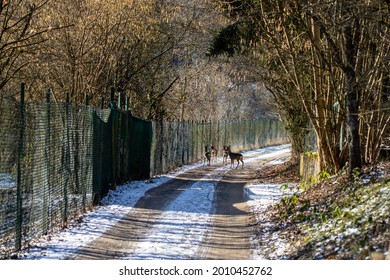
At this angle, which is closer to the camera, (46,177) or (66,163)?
(46,177)

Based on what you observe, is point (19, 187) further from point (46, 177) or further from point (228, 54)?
point (228, 54)

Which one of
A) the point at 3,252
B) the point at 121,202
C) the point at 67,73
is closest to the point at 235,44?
the point at 67,73

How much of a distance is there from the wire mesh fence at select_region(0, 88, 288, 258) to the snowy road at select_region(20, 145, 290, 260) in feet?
1.04

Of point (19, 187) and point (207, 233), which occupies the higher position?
point (19, 187)

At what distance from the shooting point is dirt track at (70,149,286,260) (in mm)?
8395

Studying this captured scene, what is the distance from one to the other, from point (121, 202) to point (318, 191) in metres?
4.43

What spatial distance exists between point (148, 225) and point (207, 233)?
1.23m

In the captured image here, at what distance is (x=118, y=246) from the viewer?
8.84 meters

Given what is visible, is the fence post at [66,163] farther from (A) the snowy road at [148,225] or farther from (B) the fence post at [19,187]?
(B) the fence post at [19,187]

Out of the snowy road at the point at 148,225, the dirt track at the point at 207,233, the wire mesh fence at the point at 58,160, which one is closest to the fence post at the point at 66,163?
the wire mesh fence at the point at 58,160

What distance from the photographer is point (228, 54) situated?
64.3ft

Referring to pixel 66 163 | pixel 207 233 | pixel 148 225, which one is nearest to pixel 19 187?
pixel 66 163

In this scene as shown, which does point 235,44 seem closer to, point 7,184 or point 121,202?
point 121,202
